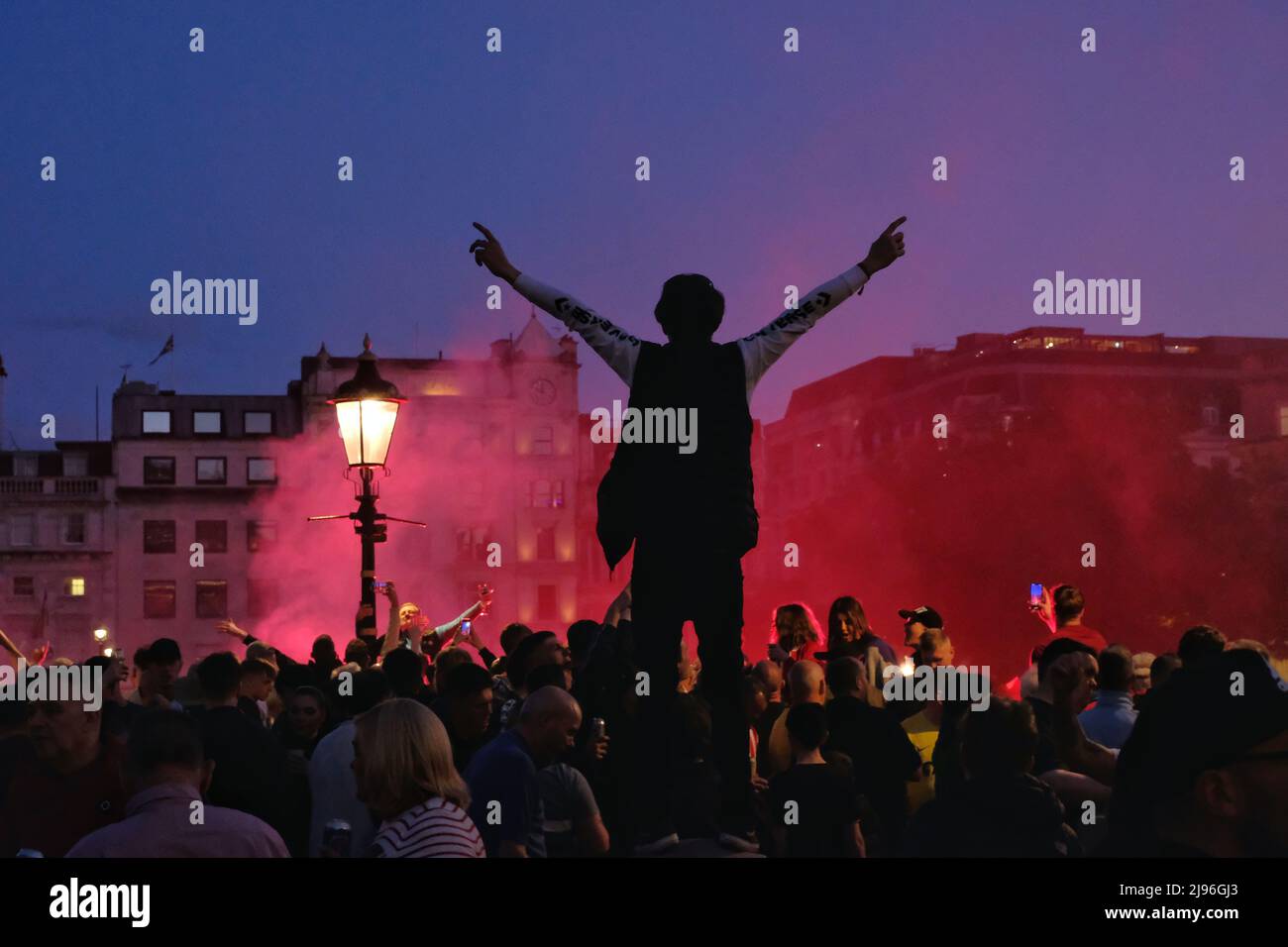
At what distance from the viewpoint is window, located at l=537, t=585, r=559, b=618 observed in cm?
7800

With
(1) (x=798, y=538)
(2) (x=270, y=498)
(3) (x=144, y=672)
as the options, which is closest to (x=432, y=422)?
(2) (x=270, y=498)

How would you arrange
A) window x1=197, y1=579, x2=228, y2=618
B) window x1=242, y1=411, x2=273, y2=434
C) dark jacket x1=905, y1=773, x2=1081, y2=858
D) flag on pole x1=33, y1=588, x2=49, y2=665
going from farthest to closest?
window x1=242, y1=411, x2=273, y2=434
window x1=197, y1=579, x2=228, y2=618
flag on pole x1=33, y1=588, x2=49, y2=665
dark jacket x1=905, y1=773, x2=1081, y2=858

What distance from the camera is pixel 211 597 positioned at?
257 ft

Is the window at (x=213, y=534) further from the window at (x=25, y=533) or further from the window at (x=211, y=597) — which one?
the window at (x=25, y=533)

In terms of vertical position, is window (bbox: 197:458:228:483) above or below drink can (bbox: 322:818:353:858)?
above

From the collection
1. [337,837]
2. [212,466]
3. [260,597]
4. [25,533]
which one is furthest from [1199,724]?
[25,533]

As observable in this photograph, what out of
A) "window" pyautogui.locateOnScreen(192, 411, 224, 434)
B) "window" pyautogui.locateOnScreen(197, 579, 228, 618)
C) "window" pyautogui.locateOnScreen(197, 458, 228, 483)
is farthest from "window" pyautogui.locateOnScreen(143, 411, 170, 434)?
"window" pyautogui.locateOnScreen(197, 579, 228, 618)

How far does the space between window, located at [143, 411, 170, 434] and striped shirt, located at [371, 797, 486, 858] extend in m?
79.5

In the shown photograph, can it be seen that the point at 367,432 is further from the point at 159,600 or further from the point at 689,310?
the point at 159,600

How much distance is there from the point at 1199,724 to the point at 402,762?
9.23ft

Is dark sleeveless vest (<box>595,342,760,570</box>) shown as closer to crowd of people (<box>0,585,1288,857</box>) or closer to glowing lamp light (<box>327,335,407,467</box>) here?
crowd of people (<box>0,585,1288,857</box>)

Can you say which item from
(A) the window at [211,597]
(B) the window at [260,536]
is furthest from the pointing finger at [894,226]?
(A) the window at [211,597]

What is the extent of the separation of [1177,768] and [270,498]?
78.2 metres
